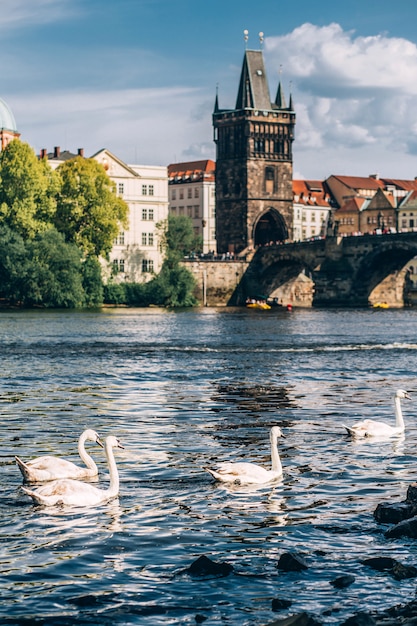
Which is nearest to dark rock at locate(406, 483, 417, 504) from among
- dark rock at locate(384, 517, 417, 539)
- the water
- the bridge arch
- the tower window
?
the water

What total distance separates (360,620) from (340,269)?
129 metres

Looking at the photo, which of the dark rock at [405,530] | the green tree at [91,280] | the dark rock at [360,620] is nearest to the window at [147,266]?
the green tree at [91,280]

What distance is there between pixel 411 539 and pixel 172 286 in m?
112

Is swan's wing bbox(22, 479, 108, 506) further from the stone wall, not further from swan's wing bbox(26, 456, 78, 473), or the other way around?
the stone wall

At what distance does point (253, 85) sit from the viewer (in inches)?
6417

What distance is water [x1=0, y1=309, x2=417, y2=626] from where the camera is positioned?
12594 millimetres

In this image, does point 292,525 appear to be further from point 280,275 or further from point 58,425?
point 280,275

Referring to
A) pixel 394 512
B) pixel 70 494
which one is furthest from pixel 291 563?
pixel 70 494

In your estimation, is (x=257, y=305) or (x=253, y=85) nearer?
(x=257, y=305)

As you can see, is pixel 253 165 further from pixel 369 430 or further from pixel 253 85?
pixel 369 430

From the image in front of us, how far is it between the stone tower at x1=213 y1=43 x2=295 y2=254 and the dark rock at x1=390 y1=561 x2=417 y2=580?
144645 mm

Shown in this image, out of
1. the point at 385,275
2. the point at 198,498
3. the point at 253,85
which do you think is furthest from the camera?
the point at 253,85

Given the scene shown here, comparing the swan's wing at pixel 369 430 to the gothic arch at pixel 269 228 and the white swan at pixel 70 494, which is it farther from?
the gothic arch at pixel 269 228

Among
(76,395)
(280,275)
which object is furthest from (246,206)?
(76,395)
